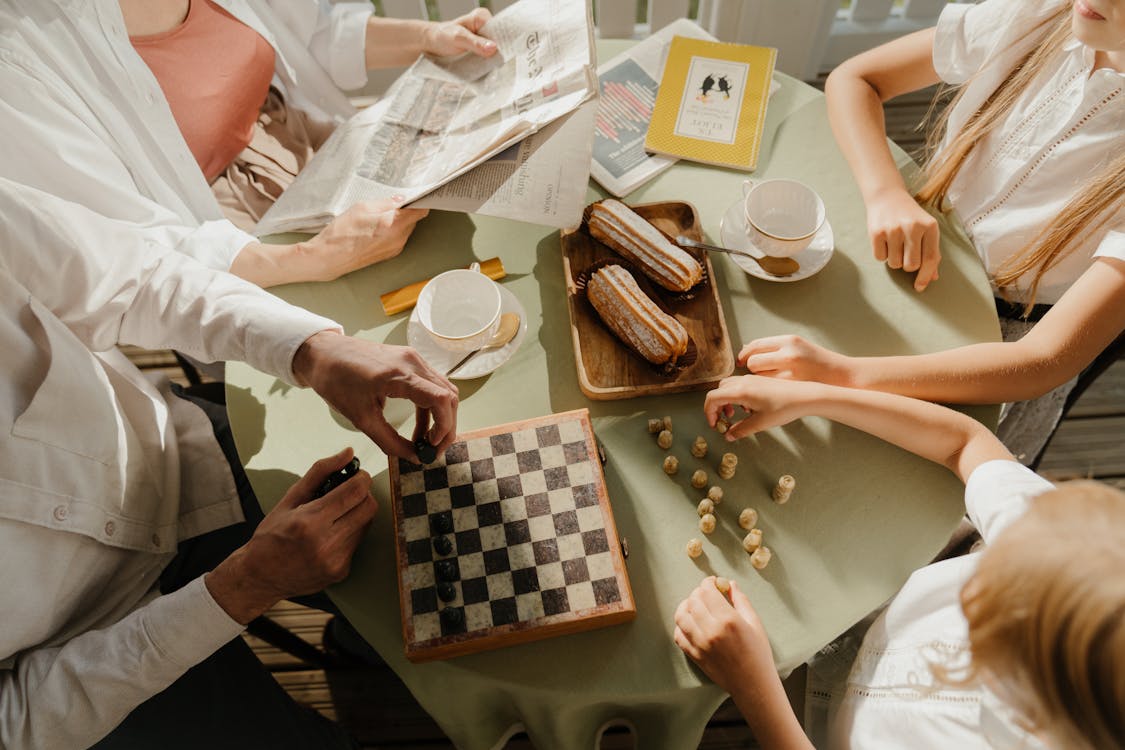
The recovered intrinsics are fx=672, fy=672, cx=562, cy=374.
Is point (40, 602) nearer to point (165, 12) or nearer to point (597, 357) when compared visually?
point (597, 357)

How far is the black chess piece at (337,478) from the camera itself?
1066 mm

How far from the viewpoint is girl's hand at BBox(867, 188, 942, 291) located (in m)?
1.25

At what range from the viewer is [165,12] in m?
1.52

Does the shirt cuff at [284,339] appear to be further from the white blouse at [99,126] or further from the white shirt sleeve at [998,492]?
the white shirt sleeve at [998,492]

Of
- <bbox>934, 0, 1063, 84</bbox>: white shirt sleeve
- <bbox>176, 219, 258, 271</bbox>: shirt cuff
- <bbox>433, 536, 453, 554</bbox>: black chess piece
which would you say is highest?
<bbox>934, 0, 1063, 84</bbox>: white shirt sleeve

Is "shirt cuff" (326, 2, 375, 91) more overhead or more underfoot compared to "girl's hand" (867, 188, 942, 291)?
more overhead

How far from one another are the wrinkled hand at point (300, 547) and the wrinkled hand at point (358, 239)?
1.36 ft

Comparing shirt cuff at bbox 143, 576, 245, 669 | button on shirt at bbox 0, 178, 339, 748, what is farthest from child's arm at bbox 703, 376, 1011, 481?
shirt cuff at bbox 143, 576, 245, 669

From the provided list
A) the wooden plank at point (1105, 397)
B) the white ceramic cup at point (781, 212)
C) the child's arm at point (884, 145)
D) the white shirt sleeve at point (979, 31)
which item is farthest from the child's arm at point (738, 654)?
the wooden plank at point (1105, 397)

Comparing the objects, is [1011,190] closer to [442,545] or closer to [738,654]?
[738,654]

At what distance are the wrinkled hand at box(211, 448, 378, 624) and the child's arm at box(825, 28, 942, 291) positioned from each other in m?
1.05

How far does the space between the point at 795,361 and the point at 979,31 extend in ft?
2.66

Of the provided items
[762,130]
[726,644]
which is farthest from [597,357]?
[762,130]

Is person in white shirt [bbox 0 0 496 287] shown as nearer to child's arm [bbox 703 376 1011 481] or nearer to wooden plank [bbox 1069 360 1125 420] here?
child's arm [bbox 703 376 1011 481]
